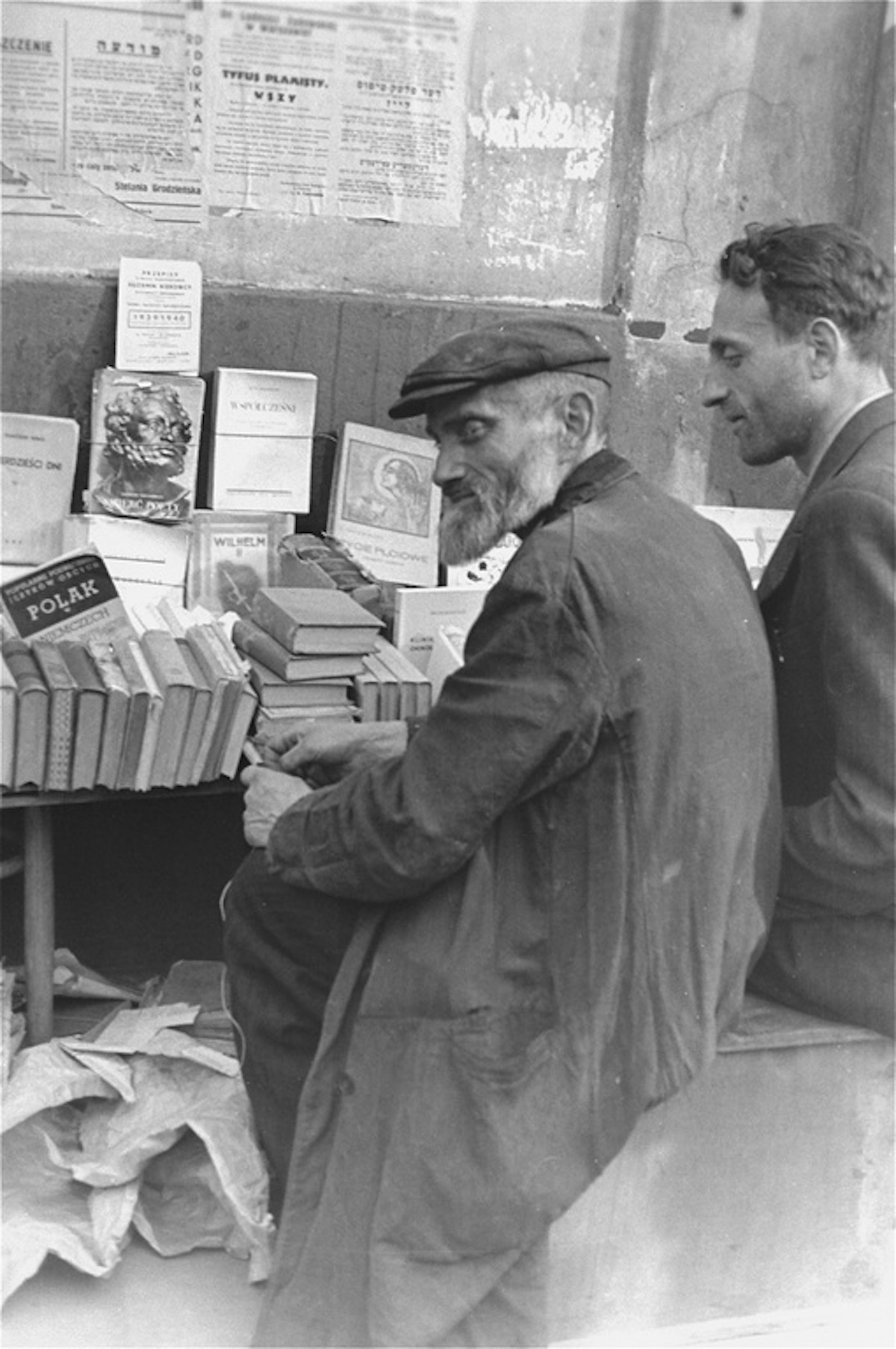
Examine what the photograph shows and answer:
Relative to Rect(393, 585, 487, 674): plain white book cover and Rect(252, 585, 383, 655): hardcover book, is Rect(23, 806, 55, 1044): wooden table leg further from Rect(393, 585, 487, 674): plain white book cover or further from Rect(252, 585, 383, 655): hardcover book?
Rect(393, 585, 487, 674): plain white book cover

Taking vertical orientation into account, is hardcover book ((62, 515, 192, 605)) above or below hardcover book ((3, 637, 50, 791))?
above

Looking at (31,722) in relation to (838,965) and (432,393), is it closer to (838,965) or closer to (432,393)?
(432,393)

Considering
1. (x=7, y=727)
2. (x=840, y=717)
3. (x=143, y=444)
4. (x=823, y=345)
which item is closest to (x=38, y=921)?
(x=7, y=727)

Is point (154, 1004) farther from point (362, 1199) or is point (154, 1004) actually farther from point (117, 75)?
point (117, 75)

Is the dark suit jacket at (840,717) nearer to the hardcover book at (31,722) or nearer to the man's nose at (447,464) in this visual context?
the man's nose at (447,464)

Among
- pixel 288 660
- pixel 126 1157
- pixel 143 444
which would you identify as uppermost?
pixel 143 444

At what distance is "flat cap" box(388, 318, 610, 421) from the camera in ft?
7.60

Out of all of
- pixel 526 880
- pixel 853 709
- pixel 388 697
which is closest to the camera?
pixel 526 880

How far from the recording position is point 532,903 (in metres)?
2.21

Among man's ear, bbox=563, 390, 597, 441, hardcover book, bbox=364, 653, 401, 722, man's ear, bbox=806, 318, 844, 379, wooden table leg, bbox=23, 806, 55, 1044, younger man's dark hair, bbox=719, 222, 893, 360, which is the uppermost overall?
younger man's dark hair, bbox=719, 222, 893, 360

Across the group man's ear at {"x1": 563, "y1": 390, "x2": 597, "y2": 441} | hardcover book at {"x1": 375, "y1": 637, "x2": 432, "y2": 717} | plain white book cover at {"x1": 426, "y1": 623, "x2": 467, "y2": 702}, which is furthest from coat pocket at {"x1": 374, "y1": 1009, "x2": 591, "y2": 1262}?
plain white book cover at {"x1": 426, "y1": 623, "x2": 467, "y2": 702}

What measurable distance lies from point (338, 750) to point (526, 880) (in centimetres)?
64

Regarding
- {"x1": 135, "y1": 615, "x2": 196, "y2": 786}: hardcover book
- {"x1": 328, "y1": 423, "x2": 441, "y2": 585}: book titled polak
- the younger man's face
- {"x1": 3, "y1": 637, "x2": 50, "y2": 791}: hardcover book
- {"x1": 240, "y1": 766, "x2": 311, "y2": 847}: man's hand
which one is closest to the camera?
{"x1": 240, "y1": 766, "x2": 311, "y2": 847}: man's hand

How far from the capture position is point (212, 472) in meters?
3.80
